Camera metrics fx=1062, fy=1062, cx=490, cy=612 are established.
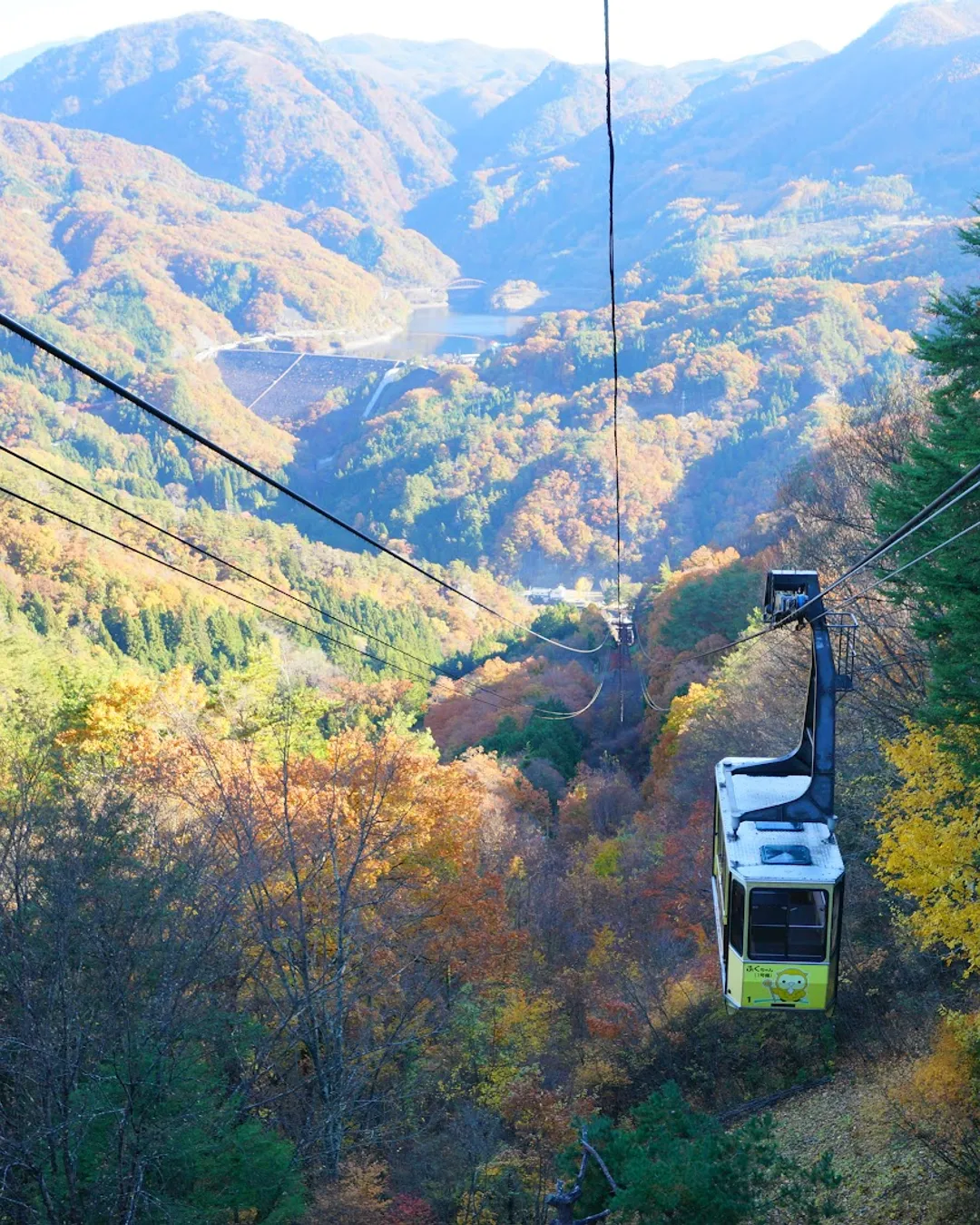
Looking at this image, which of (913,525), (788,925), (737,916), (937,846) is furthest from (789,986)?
(913,525)

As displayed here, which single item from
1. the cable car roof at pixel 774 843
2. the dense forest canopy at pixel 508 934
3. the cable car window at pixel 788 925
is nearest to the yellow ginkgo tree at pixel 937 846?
the dense forest canopy at pixel 508 934

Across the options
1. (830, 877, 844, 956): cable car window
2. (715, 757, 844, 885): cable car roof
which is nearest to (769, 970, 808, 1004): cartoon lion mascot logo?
(830, 877, 844, 956): cable car window

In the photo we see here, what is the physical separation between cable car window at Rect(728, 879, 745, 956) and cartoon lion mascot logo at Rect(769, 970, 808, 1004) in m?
0.41

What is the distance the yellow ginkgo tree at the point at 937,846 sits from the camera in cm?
1079

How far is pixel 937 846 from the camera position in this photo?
36.2 feet

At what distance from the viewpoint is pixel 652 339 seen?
167875 millimetres

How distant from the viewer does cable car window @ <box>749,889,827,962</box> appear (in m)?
8.48

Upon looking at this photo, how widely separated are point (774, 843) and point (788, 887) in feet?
1.54

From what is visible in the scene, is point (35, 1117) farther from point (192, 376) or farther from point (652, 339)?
point (192, 376)

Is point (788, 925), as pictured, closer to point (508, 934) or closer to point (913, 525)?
point (913, 525)

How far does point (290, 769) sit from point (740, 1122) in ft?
37.8

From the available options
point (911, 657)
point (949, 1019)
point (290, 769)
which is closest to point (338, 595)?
point (290, 769)

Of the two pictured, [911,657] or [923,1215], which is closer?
[923,1215]

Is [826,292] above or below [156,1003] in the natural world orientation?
above
